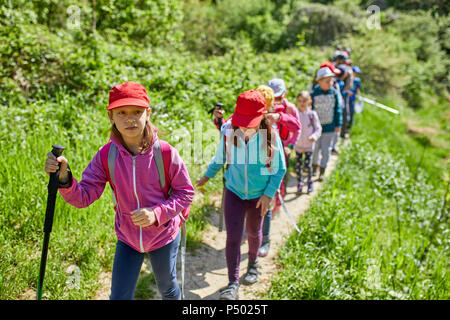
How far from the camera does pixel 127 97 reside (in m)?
2.06

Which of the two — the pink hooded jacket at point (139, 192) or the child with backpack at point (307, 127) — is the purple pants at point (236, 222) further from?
the child with backpack at point (307, 127)

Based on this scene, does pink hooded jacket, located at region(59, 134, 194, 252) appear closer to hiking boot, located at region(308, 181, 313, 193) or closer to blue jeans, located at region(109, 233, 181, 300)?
blue jeans, located at region(109, 233, 181, 300)

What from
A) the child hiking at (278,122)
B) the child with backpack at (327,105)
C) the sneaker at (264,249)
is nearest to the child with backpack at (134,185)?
the child hiking at (278,122)

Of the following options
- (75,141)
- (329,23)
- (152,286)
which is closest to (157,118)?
(75,141)

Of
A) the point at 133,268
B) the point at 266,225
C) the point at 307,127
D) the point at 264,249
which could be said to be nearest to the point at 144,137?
the point at 133,268

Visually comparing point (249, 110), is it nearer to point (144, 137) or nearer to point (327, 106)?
point (144, 137)

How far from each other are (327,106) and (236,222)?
3.13 m

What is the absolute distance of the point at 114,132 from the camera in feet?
7.11

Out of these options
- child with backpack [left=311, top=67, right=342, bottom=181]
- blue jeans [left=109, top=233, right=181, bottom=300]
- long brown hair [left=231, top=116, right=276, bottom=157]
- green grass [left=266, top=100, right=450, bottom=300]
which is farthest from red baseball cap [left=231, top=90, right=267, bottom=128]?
child with backpack [left=311, top=67, right=342, bottom=181]

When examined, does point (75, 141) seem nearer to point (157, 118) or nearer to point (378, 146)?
point (157, 118)

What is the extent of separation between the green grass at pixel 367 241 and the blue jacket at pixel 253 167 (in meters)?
1.04

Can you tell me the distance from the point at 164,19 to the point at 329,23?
34.1 ft

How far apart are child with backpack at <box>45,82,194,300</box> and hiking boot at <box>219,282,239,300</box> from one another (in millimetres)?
1048

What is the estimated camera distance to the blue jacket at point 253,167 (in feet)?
9.71
